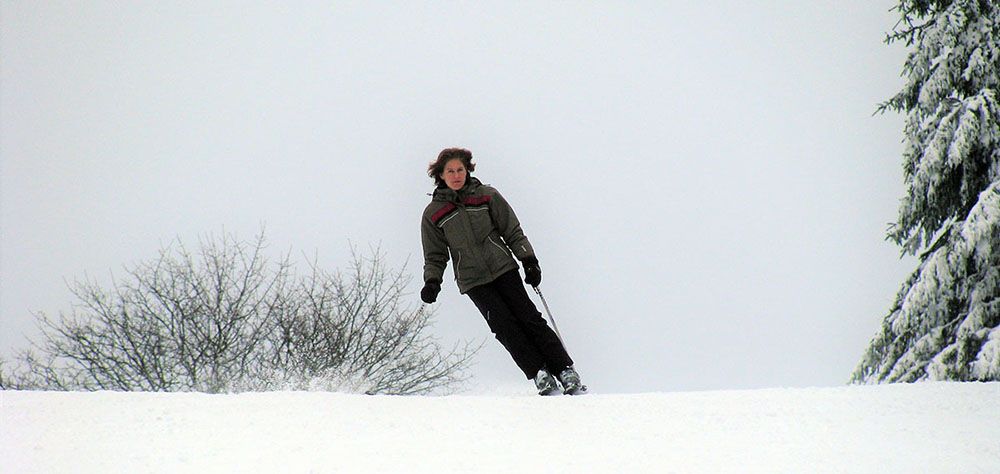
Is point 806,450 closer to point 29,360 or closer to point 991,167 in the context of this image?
point 991,167

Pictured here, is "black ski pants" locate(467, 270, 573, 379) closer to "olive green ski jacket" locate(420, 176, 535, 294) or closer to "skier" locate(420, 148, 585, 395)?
"skier" locate(420, 148, 585, 395)

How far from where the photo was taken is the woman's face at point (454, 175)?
5871mm

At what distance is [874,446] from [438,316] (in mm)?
14020

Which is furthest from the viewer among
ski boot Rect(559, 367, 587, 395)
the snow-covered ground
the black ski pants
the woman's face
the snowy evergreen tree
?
the snowy evergreen tree

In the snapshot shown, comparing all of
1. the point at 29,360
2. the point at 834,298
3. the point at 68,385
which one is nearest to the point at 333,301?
the point at 68,385

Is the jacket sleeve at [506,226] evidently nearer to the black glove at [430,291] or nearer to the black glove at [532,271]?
the black glove at [532,271]

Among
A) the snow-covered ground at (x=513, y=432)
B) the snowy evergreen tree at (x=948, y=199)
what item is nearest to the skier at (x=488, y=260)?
the snow-covered ground at (x=513, y=432)

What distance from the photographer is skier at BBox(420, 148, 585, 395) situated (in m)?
5.76

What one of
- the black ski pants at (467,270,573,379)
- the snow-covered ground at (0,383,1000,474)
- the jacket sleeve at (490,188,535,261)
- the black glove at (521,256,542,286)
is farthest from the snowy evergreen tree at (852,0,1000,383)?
the jacket sleeve at (490,188,535,261)

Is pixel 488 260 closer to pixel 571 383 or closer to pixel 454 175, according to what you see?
pixel 454 175

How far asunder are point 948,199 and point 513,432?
18.6 feet

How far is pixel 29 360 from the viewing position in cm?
1670

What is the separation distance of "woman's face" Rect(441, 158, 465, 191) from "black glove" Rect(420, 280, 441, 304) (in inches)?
27.5

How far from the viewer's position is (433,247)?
19.6ft
